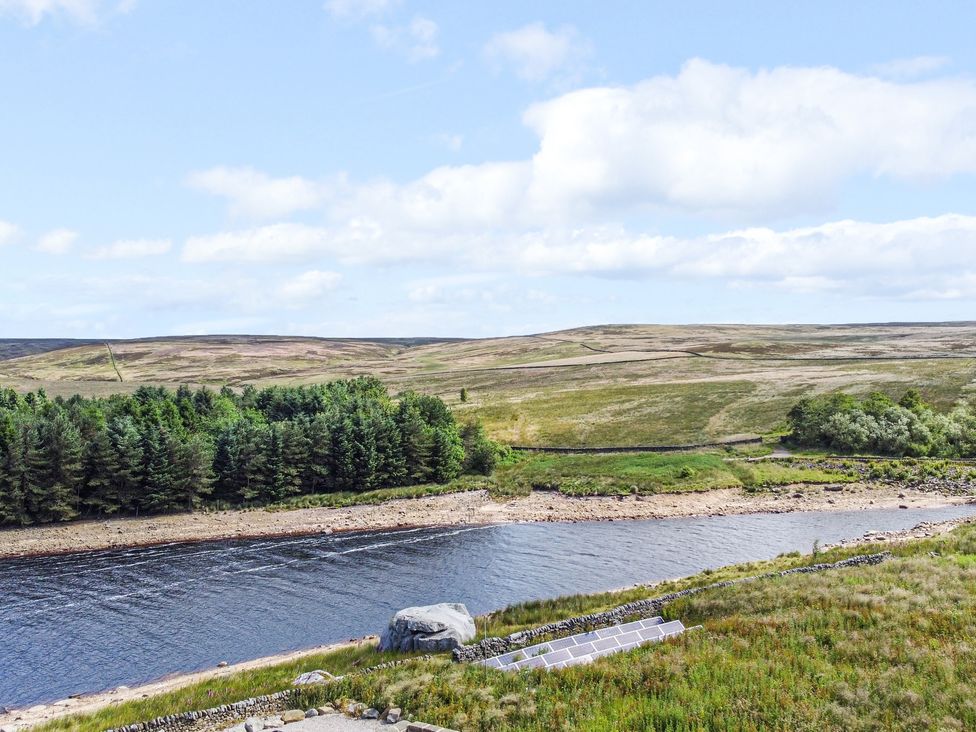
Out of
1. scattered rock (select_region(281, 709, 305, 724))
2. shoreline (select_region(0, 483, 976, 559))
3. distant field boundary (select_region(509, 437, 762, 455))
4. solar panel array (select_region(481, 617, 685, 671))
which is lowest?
shoreline (select_region(0, 483, 976, 559))

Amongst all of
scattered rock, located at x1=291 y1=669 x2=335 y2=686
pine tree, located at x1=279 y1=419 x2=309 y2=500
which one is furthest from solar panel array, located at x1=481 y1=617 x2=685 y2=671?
pine tree, located at x1=279 y1=419 x2=309 y2=500

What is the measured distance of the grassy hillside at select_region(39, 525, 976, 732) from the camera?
19125 mm

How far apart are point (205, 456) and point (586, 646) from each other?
54.0m

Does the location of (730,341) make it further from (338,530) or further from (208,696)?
(208,696)

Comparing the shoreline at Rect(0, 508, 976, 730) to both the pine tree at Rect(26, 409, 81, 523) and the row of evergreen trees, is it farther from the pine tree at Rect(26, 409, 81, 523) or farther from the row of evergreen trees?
the pine tree at Rect(26, 409, 81, 523)

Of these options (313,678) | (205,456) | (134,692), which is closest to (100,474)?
(205,456)

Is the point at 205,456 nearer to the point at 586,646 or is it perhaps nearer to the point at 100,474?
the point at 100,474

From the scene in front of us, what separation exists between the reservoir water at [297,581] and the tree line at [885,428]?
712 inches

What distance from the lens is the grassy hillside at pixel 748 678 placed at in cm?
1912

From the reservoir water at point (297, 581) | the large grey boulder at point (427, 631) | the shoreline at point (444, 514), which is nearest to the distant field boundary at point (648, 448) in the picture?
the shoreline at point (444, 514)

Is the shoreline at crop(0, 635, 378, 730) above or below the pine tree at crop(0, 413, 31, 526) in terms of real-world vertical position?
below

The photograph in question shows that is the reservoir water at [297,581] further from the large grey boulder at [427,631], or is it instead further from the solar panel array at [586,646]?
the solar panel array at [586,646]

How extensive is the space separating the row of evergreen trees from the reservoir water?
38.2 feet

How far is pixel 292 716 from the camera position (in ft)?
70.7
